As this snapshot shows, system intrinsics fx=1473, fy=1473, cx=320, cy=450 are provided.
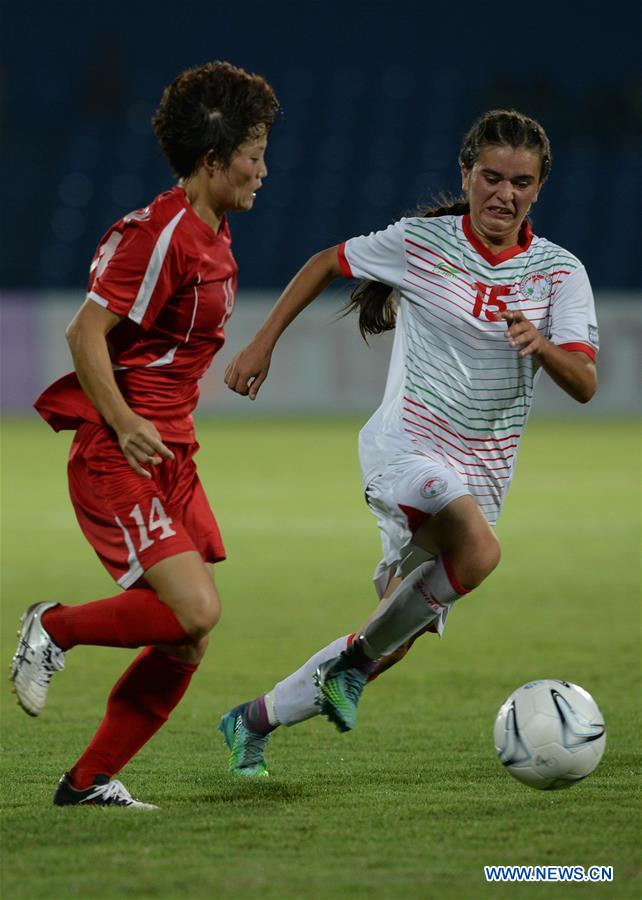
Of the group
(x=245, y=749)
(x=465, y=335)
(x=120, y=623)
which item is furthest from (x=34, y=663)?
(x=465, y=335)

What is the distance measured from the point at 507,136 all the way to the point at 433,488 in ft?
3.74

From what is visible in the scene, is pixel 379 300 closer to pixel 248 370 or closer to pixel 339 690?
pixel 248 370

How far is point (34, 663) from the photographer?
4016 millimetres

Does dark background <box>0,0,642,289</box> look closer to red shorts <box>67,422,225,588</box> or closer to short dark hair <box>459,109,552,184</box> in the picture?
short dark hair <box>459,109,552,184</box>

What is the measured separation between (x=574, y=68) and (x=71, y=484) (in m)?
26.1

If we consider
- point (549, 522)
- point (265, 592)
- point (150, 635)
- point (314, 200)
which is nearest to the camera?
point (150, 635)

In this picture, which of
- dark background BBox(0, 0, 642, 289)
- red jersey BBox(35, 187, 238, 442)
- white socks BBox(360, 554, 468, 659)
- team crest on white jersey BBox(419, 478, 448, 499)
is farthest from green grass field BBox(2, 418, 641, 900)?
dark background BBox(0, 0, 642, 289)

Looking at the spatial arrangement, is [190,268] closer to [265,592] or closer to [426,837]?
[426,837]

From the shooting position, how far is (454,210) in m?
4.88

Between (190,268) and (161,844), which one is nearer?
(161,844)

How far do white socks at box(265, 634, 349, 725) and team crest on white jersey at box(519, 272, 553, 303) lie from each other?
3.92 ft

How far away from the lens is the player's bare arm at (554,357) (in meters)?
4.06

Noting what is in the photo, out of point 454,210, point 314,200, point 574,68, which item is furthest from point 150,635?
point 574,68

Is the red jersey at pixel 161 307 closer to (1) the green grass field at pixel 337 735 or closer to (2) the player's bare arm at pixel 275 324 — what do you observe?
(2) the player's bare arm at pixel 275 324
